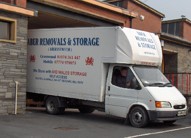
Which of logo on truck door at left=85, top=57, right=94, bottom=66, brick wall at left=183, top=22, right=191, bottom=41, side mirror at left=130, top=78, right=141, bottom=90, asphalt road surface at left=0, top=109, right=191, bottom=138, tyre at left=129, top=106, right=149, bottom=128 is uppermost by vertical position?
brick wall at left=183, top=22, right=191, bottom=41

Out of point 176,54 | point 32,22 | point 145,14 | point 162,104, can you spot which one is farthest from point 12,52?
point 176,54

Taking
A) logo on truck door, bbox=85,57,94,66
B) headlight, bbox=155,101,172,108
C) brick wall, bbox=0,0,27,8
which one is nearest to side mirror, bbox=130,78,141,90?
headlight, bbox=155,101,172,108

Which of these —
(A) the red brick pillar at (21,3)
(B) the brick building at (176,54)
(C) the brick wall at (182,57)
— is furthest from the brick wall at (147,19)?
(A) the red brick pillar at (21,3)

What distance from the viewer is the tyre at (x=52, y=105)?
1477 cm

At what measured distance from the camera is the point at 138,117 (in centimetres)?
1238

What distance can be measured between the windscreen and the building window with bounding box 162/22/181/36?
19.5 metres

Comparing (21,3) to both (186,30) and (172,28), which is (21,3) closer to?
(186,30)

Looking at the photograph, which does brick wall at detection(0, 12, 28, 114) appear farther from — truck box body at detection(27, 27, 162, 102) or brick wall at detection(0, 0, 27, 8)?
truck box body at detection(27, 27, 162, 102)

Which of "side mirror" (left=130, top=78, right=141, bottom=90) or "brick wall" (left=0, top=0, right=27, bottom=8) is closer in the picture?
"side mirror" (left=130, top=78, right=141, bottom=90)

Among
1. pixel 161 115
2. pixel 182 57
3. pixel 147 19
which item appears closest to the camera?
pixel 161 115

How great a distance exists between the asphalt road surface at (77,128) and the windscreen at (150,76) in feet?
4.49

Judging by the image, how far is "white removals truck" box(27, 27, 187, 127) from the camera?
1242 centimetres

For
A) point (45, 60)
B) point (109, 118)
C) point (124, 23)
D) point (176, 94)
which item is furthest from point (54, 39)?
point (124, 23)

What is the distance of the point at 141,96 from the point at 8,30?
5.42m
